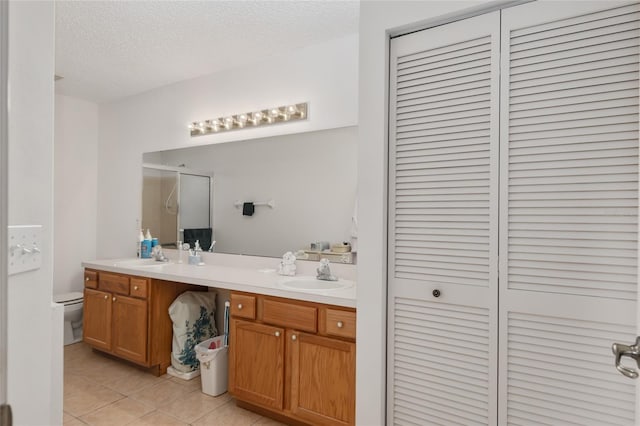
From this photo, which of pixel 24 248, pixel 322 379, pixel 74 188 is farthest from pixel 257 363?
pixel 74 188

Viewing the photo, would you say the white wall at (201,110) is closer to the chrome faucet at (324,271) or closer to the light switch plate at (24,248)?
the chrome faucet at (324,271)

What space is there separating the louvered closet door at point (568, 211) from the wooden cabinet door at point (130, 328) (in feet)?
8.14

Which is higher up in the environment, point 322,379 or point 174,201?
point 174,201

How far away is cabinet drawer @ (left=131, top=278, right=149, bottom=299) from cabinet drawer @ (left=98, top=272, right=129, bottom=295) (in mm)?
82

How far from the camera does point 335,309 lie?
190 centimetres

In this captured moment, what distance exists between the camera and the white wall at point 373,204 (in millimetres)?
1645

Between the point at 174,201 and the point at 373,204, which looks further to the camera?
the point at 174,201

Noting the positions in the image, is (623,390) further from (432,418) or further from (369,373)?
(369,373)

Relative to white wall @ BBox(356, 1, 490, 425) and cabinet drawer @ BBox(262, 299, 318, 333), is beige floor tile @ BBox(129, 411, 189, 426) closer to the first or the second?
cabinet drawer @ BBox(262, 299, 318, 333)

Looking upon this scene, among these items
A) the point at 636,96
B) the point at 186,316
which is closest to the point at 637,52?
the point at 636,96

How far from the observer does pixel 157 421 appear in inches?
88.1

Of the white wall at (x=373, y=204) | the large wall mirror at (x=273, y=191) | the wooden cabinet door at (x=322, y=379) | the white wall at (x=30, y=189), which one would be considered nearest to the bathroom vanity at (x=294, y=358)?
the wooden cabinet door at (x=322, y=379)

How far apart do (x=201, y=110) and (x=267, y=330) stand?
2.17 meters

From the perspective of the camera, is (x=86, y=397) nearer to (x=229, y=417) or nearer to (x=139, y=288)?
(x=139, y=288)
